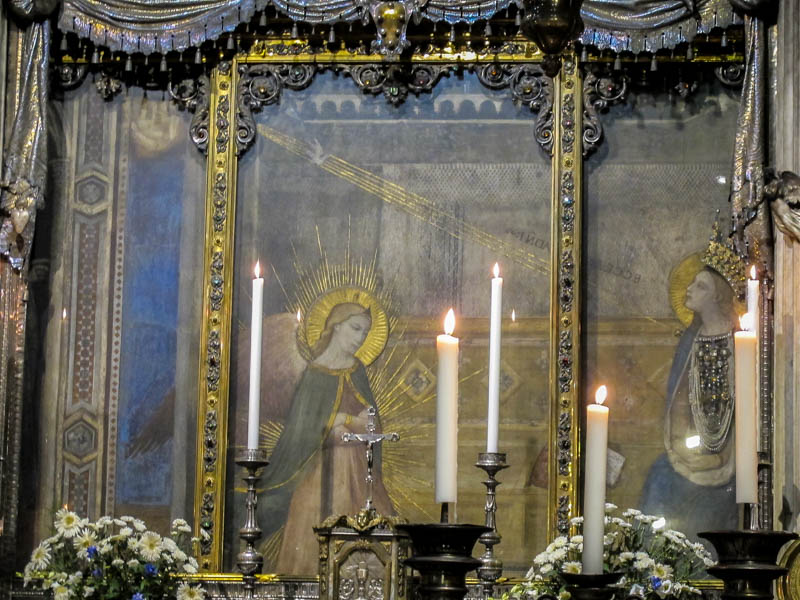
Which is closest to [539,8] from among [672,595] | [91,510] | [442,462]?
[442,462]

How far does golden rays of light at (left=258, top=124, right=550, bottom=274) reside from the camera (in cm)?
684

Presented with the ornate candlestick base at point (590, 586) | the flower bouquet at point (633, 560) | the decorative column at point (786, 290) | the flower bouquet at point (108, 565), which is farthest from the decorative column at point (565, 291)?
the ornate candlestick base at point (590, 586)

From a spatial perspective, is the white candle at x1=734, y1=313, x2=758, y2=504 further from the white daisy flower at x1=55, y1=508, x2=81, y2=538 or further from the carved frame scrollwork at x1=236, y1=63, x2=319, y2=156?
the carved frame scrollwork at x1=236, y1=63, x2=319, y2=156

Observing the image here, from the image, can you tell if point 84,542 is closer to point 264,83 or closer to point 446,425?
point 264,83

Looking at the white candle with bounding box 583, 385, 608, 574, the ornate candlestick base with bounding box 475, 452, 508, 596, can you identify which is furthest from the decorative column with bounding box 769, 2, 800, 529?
the white candle with bounding box 583, 385, 608, 574

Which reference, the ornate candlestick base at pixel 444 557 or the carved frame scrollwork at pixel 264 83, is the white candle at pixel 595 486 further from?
the carved frame scrollwork at pixel 264 83

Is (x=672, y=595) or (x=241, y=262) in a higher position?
(x=241, y=262)

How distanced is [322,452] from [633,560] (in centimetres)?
148

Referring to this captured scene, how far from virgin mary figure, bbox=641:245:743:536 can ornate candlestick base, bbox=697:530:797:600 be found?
3.51 m

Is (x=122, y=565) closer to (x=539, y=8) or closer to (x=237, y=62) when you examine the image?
(x=237, y=62)

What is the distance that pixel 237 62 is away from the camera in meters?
7.07

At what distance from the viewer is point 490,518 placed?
A: 5906 millimetres

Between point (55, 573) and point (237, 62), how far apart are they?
91.6 inches

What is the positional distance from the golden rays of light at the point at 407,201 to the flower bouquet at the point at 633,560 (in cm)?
114
